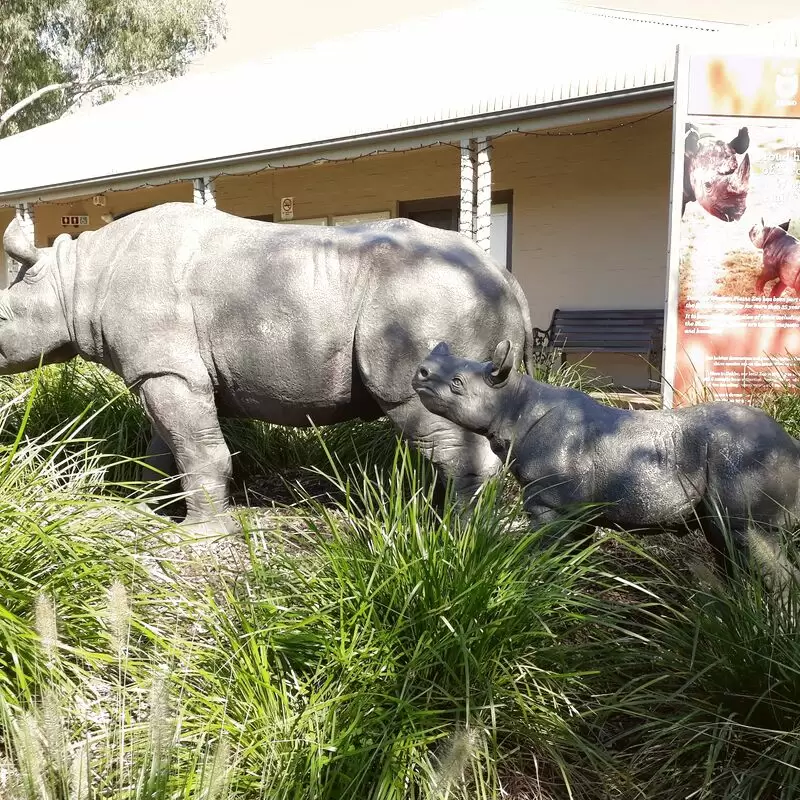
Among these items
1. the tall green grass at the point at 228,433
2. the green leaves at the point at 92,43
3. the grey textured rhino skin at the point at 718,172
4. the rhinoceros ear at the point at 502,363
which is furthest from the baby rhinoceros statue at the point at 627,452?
the green leaves at the point at 92,43

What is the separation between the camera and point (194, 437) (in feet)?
14.3

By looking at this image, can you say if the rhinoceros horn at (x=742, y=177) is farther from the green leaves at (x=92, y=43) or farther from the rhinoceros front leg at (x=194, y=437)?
the green leaves at (x=92, y=43)

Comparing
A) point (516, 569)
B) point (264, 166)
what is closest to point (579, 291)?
point (264, 166)

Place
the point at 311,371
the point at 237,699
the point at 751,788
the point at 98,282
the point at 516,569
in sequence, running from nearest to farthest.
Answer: the point at 751,788, the point at 237,699, the point at 516,569, the point at 311,371, the point at 98,282

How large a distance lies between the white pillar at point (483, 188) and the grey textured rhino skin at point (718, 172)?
137 inches

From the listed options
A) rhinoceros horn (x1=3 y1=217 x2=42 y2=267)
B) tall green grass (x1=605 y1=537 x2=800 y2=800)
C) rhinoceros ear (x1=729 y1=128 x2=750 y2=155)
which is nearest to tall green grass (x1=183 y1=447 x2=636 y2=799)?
tall green grass (x1=605 y1=537 x2=800 y2=800)

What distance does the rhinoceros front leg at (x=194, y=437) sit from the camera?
428 centimetres

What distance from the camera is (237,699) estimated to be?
2594 mm

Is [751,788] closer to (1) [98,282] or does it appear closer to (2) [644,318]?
(1) [98,282]

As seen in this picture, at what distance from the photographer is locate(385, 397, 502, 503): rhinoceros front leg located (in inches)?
159

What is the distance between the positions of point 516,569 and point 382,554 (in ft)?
1.55

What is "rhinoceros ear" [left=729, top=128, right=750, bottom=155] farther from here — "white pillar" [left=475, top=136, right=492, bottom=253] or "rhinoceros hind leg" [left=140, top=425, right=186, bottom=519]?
"rhinoceros hind leg" [left=140, top=425, right=186, bottom=519]

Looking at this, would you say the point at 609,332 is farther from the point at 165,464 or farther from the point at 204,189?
the point at 165,464

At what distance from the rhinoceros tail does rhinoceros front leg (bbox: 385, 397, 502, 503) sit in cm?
64
